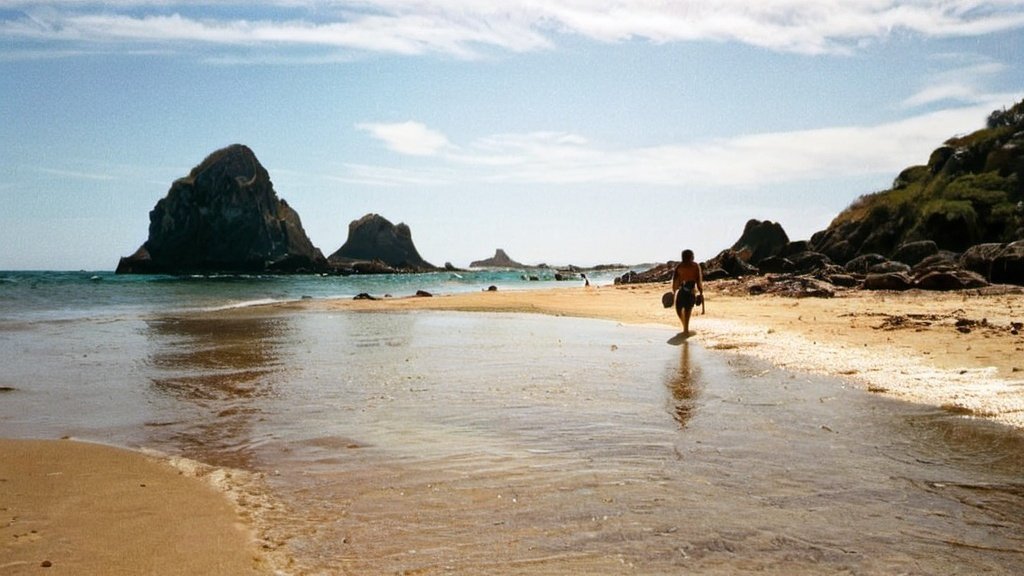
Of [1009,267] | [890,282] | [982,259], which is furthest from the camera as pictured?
[982,259]

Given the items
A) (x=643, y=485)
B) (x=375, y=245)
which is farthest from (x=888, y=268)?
(x=375, y=245)

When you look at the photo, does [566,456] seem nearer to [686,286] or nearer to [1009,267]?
[686,286]

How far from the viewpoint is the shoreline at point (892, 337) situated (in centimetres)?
844

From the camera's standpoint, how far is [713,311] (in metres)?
22.2

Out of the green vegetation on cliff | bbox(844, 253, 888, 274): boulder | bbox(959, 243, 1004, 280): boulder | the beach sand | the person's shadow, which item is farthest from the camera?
the green vegetation on cliff

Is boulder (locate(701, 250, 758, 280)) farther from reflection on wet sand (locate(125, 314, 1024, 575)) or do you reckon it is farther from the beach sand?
the beach sand

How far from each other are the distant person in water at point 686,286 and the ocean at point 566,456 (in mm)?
3884

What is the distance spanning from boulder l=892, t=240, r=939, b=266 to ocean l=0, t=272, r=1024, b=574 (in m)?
29.2

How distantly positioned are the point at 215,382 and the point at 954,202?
4335 cm

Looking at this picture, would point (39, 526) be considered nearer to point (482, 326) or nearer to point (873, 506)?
point (873, 506)

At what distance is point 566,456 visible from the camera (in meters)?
6.02

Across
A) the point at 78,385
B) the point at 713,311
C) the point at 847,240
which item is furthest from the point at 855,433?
the point at 847,240

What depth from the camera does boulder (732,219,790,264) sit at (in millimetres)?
57894

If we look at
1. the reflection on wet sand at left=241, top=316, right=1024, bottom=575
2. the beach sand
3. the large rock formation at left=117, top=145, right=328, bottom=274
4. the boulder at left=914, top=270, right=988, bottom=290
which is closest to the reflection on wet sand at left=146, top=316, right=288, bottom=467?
the beach sand
